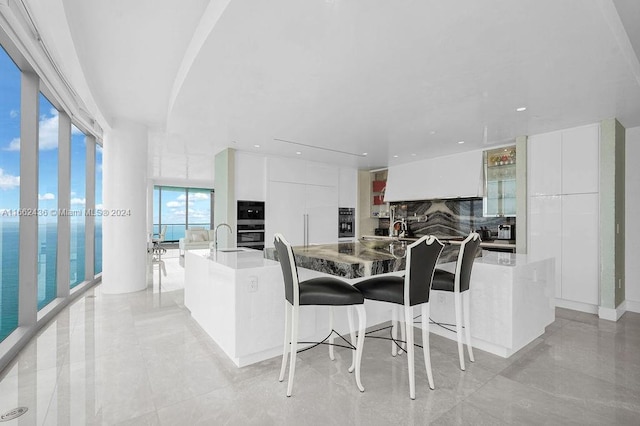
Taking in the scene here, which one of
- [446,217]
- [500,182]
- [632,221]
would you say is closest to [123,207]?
[446,217]

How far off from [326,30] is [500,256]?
104 inches

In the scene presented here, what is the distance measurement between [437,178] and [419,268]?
4381 mm

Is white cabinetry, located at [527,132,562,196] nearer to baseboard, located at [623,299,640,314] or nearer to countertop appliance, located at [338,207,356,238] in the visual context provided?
baseboard, located at [623,299,640,314]

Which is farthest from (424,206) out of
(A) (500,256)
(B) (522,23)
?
(B) (522,23)

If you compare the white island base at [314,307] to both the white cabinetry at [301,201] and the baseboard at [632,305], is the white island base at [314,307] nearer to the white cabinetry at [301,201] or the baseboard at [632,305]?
the baseboard at [632,305]

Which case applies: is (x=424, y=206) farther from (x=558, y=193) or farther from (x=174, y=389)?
(x=174, y=389)

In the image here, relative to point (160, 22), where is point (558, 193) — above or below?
below

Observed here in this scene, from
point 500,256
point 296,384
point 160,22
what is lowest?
point 296,384

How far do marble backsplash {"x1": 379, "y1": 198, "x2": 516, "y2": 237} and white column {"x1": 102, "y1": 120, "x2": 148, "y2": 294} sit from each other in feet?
16.9

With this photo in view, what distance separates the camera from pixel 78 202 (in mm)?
4840

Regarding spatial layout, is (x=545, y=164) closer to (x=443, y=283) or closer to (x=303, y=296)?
(x=443, y=283)

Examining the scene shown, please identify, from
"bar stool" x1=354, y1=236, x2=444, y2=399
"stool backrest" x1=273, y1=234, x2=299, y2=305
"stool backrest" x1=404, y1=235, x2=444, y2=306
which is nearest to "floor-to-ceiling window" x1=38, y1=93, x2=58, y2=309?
"stool backrest" x1=273, y1=234, x2=299, y2=305

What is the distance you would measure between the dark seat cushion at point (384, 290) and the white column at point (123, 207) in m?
3.97

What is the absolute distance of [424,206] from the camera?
21.4 ft
